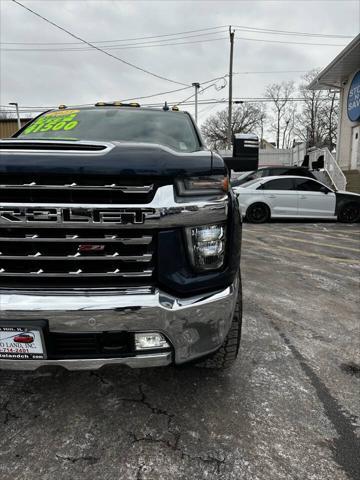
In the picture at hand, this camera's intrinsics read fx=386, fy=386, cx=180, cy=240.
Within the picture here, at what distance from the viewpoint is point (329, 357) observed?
2.93 m

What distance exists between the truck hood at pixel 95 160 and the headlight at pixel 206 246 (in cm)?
29

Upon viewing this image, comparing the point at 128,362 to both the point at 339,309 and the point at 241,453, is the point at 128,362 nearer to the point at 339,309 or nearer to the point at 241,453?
the point at 241,453

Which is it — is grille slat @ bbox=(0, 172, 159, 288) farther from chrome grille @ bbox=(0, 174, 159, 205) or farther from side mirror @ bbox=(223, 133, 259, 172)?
side mirror @ bbox=(223, 133, 259, 172)

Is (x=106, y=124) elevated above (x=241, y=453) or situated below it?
above

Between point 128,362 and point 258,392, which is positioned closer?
point 128,362

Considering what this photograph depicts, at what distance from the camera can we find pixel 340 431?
6.89 ft

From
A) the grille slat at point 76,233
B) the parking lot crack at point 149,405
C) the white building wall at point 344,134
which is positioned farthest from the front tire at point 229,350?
the white building wall at point 344,134

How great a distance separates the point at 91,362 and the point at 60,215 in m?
0.72

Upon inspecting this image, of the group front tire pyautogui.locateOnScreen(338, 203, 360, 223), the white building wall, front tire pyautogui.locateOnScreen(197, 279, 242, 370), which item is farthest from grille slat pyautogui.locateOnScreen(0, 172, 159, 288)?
the white building wall

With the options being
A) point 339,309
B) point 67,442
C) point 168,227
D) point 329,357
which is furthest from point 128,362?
point 339,309

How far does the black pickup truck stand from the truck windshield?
3.84 feet

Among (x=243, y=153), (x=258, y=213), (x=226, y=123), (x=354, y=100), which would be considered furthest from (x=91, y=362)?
(x=226, y=123)

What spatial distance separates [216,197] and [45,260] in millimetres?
905

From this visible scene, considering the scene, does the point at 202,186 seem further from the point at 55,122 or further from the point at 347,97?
the point at 347,97
